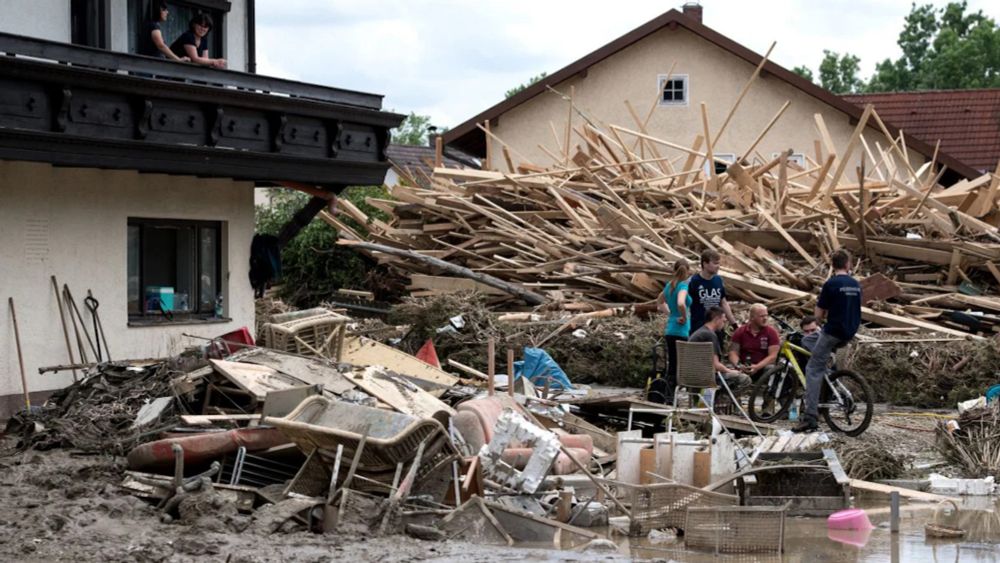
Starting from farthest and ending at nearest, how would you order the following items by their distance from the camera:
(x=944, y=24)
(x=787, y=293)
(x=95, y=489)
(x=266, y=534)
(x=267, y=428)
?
(x=944, y=24), (x=787, y=293), (x=267, y=428), (x=95, y=489), (x=266, y=534)

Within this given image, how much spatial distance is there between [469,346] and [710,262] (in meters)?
5.51

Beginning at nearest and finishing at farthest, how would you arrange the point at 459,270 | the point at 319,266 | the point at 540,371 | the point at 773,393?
1. the point at 773,393
2. the point at 540,371
3. the point at 459,270
4. the point at 319,266

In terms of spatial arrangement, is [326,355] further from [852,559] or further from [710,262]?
[852,559]

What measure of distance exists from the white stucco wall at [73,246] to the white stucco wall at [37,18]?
1596 mm

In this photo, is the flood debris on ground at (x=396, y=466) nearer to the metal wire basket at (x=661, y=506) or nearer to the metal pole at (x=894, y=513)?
the metal wire basket at (x=661, y=506)

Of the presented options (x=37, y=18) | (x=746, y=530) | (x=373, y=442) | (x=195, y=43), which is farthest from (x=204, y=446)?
(x=195, y=43)

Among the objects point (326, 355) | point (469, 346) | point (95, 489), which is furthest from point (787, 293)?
point (95, 489)

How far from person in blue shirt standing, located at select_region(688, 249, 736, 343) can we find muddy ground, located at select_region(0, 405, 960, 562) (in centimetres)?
632

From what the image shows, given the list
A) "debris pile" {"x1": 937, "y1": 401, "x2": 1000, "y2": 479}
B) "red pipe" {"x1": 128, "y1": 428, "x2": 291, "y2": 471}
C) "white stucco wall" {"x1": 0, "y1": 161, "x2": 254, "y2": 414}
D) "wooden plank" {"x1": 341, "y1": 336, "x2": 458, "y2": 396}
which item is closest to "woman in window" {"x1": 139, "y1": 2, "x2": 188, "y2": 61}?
"white stucco wall" {"x1": 0, "y1": 161, "x2": 254, "y2": 414}

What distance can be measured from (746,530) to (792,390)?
5.40 metres

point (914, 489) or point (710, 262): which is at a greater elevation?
point (710, 262)

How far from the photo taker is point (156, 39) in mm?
16969

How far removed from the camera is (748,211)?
23.4 metres

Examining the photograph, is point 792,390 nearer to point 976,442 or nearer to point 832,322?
point 832,322
